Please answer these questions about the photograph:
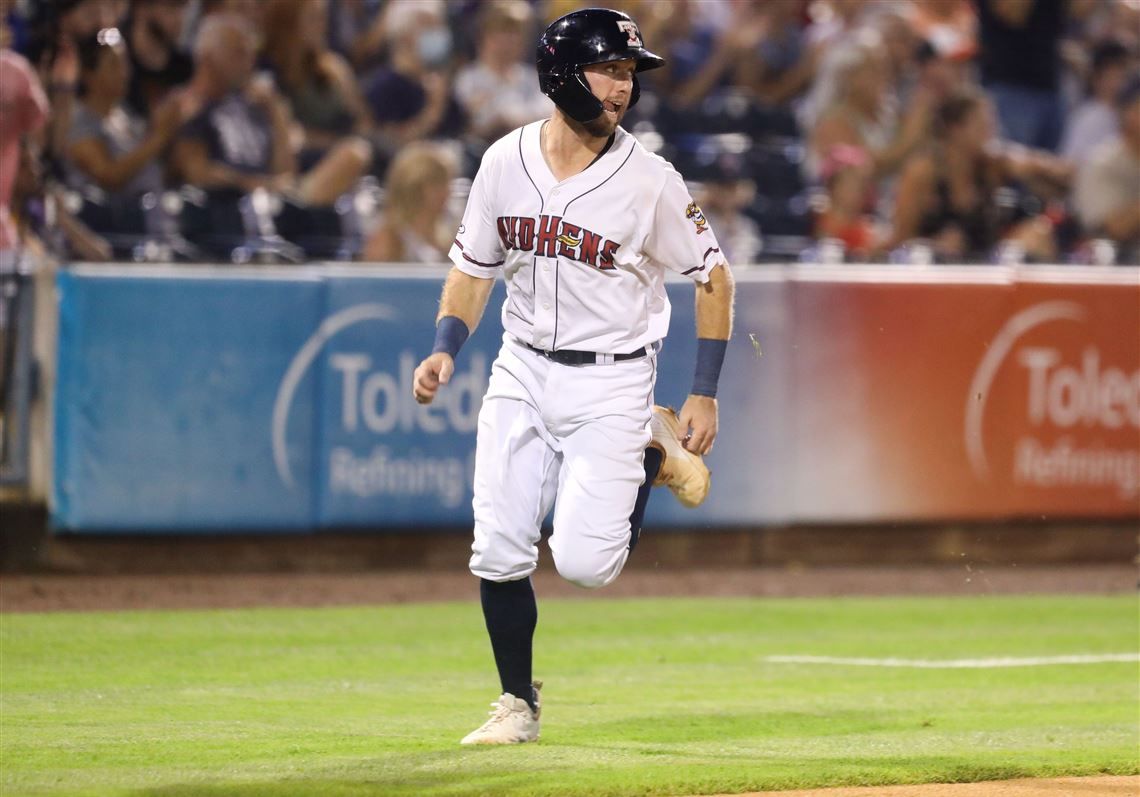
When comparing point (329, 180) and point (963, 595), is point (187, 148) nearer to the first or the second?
point (329, 180)

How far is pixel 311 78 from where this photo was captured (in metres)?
11.8

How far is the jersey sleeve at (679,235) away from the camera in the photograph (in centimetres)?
548

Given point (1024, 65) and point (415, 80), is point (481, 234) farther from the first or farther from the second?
point (1024, 65)

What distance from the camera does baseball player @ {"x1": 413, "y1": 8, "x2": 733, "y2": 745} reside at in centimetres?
537

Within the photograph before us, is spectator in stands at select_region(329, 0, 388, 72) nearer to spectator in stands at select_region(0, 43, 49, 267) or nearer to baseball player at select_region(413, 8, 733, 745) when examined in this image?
spectator in stands at select_region(0, 43, 49, 267)

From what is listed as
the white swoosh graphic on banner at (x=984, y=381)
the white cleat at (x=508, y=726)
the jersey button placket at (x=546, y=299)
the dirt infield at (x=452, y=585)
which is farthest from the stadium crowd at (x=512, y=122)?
the white cleat at (x=508, y=726)

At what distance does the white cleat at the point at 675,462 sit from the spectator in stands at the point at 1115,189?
8153 millimetres

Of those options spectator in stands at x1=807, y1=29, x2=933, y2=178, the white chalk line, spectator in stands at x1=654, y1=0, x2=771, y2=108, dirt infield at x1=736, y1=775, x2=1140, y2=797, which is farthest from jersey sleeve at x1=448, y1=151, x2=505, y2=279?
spectator in stands at x1=654, y1=0, x2=771, y2=108

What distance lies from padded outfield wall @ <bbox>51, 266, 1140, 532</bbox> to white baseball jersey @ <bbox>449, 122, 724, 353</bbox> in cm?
430

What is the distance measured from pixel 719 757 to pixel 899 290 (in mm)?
5569

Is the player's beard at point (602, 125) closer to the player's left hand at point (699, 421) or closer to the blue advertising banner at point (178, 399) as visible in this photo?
the player's left hand at point (699, 421)

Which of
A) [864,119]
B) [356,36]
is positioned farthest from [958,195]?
[356,36]

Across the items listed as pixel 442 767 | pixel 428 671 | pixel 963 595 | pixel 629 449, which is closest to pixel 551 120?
pixel 629 449

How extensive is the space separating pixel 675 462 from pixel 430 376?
882 mm
